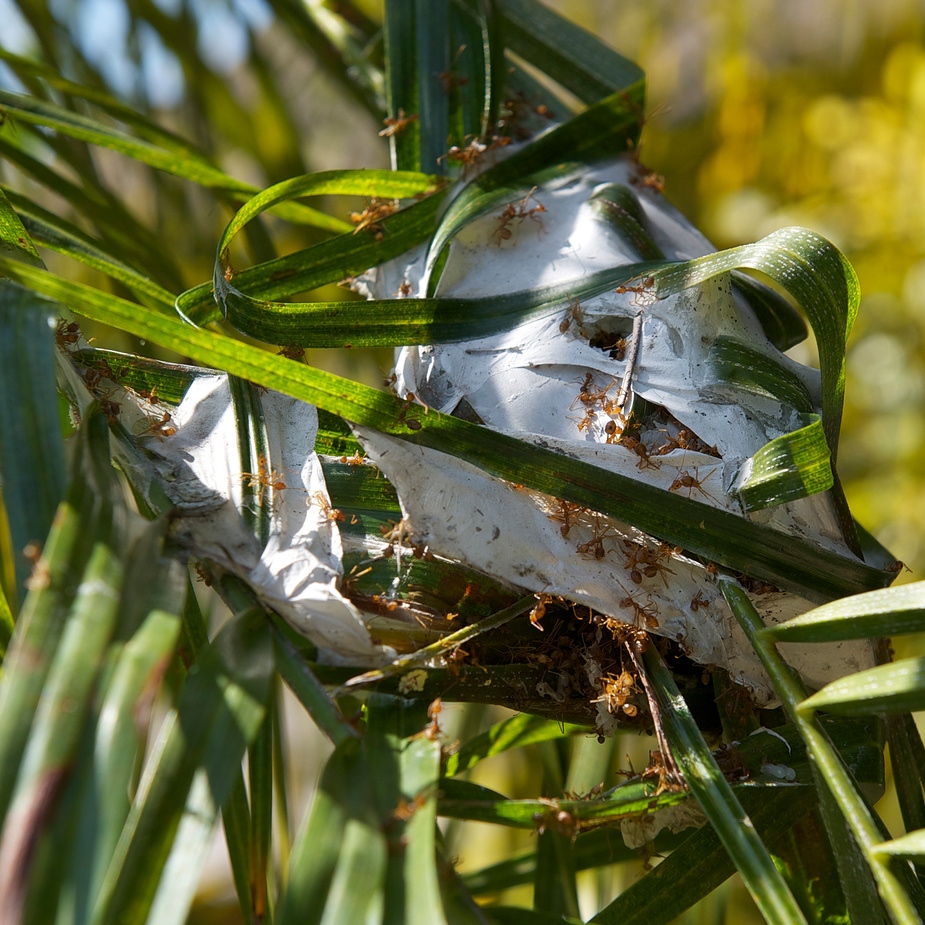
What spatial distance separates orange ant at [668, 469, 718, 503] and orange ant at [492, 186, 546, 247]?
7.4 inches

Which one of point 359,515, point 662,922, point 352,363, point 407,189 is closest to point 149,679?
point 359,515

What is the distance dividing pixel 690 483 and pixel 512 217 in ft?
0.67

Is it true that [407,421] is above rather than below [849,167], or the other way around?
below

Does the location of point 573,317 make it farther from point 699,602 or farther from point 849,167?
point 849,167

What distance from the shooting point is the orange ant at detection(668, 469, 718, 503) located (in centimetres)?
37

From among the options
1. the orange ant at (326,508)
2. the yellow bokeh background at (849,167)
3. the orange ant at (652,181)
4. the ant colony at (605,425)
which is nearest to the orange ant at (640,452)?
the ant colony at (605,425)

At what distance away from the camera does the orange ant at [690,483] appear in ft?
1.23

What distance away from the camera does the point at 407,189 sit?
51 cm

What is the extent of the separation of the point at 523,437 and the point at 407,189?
0.71ft

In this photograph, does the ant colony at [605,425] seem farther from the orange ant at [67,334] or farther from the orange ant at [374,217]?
the orange ant at [67,334]

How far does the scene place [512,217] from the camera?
494mm

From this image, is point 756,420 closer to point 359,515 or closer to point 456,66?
point 359,515

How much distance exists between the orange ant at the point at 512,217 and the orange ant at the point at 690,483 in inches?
7.4

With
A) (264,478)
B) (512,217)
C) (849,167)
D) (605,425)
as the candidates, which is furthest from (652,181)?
(849,167)
